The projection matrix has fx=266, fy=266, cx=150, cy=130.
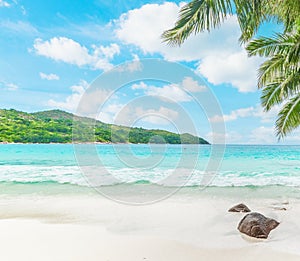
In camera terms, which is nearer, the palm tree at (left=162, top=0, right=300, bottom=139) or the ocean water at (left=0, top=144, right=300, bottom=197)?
the palm tree at (left=162, top=0, right=300, bottom=139)

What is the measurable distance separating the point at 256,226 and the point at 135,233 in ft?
6.40

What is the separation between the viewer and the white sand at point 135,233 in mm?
3484

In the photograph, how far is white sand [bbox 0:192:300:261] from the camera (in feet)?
11.4

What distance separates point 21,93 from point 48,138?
11.7 meters

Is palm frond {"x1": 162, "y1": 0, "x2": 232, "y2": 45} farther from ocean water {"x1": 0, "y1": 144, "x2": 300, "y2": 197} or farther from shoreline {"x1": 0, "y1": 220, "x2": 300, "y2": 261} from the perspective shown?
ocean water {"x1": 0, "y1": 144, "x2": 300, "y2": 197}

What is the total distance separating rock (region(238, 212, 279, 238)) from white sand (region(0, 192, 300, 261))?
0.41 feet


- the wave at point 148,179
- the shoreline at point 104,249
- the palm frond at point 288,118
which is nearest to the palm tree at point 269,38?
the palm frond at point 288,118

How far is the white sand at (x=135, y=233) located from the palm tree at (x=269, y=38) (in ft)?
9.48

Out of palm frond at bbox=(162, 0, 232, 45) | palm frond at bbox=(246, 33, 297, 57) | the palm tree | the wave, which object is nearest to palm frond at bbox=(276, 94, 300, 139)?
the palm tree

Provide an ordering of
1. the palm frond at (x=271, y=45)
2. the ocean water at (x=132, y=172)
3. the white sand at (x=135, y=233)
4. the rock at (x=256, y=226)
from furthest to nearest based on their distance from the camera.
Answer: the ocean water at (x=132, y=172) < the palm frond at (x=271, y=45) < the rock at (x=256, y=226) < the white sand at (x=135, y=233)

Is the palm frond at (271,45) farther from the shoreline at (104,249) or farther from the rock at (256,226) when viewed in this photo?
the shoreline at (104,249)

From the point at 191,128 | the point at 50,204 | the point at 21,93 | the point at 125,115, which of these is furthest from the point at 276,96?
the point at 21,93

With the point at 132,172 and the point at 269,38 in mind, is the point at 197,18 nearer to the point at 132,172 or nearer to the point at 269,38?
the point at 269,38

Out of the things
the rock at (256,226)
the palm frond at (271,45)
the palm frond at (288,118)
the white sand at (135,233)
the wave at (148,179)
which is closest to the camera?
the white sand at (135,233)
